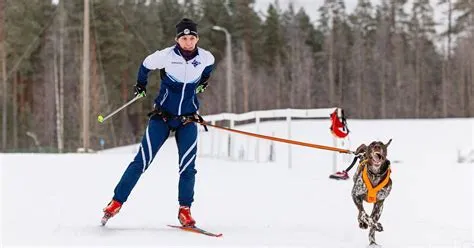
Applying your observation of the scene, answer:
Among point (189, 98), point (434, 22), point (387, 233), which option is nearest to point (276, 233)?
point (387, 233)

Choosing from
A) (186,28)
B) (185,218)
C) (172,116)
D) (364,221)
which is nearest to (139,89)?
(172,116)

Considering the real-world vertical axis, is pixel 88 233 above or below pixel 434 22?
below

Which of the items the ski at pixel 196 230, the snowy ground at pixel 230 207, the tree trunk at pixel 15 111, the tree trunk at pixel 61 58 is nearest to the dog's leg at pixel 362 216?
the snowy ground at pixel 230 207

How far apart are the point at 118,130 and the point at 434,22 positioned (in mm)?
31858

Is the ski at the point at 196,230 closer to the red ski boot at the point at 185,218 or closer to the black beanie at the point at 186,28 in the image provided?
the red ski boot at the point at 185,218

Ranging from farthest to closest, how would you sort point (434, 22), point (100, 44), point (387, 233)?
point (434, 22) → point (100, 44) → point (387, 233)

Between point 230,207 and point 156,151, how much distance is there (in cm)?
194

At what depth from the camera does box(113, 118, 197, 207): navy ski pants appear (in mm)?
5910

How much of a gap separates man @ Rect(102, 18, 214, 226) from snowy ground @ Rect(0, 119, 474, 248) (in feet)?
1.14

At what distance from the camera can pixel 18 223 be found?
19.9 ft

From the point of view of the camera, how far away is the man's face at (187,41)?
5.77 meters

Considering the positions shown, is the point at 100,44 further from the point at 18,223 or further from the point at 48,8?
the point at 18,223

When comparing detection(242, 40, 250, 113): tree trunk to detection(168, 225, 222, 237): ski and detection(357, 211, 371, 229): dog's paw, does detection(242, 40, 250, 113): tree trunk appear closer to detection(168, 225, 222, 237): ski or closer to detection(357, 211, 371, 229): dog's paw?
detection(168, 225, 222, 237): ski

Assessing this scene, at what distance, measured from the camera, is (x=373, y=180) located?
196 inches
